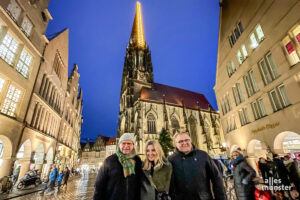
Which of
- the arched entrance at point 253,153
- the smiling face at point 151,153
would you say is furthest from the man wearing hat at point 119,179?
the arched entrance at point 253,153

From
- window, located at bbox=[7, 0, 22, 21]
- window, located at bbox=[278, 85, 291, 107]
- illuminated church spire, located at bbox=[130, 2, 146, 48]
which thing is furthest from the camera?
Answer: illuminated church spire, located at bbox=[130, 2, 146, 48]

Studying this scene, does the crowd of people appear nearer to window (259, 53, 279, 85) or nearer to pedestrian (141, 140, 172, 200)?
pedestrian (141, 140, 172, 200)

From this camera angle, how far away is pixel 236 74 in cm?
1328

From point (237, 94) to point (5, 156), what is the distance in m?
19.1

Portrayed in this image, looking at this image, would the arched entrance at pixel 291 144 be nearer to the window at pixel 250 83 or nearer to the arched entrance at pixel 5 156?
the window at pixel 250 83

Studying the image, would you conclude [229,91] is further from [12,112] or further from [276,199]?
[12,112]

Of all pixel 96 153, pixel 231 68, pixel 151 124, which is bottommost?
pixel 96 153

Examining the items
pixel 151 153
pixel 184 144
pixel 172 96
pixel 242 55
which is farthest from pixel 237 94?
pixel 172 96

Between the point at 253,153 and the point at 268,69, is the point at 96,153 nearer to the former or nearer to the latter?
the point at 253,153

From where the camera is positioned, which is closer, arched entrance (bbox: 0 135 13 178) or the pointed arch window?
arched entrance (bbox: 0 135 13 178)

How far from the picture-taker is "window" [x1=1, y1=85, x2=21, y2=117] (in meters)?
10.3

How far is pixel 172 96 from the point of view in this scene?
39062 millimetres

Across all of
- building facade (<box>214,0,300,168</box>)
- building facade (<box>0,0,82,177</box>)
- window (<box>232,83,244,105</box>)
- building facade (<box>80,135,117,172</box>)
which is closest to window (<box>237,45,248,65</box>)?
building facade (<box>214,0,300,168</box>)

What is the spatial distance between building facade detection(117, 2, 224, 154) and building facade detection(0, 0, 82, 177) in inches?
583
